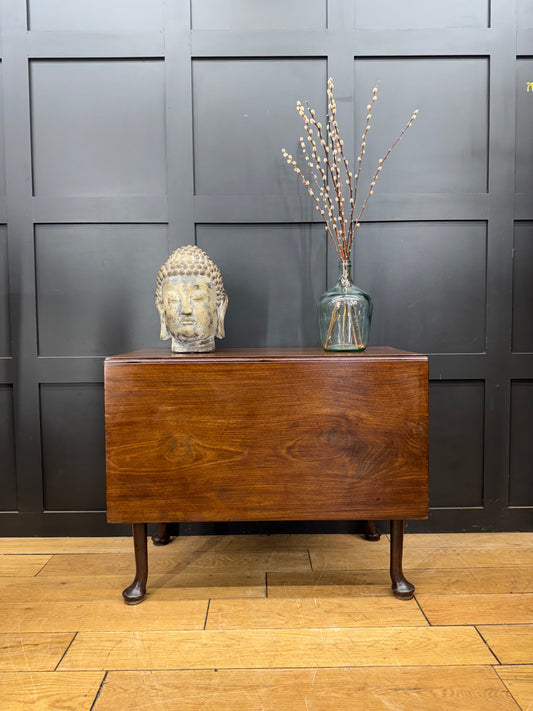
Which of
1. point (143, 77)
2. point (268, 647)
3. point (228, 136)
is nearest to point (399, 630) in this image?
Result: point (268, 647)

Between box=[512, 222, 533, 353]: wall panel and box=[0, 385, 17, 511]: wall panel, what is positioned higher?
box=[512, 222, 533, 353]: wall panel

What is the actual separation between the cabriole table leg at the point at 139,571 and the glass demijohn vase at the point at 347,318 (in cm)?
83

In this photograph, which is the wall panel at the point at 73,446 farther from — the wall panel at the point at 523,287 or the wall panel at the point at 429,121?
the wall panel at the point at 523,287

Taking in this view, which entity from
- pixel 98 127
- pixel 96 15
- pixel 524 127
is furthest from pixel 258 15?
pixel 524 127

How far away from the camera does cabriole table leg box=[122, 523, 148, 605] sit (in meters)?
1.56

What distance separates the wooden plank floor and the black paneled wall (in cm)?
26

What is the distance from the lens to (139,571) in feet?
5.18

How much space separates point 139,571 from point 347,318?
1.04 metres

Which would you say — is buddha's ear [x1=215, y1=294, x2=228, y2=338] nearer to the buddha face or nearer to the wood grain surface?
the buddha face

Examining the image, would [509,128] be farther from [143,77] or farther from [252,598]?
[252,598]

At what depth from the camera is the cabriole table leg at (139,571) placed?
1.56 metres

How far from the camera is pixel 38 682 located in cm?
121

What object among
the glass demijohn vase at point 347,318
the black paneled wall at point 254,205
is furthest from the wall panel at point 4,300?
the glass demijohn vase at point 347,318

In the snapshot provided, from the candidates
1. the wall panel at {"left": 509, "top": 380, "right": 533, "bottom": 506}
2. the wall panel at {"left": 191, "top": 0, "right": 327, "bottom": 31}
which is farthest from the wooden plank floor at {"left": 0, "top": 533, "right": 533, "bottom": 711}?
the wall panel at {"left": 191, "top": 0, "right": 327, "bottom": 31}
